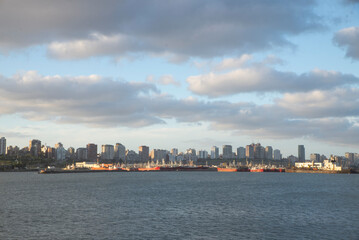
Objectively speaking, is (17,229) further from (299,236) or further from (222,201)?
(222,201)

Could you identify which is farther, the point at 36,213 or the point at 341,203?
the point at 341,203

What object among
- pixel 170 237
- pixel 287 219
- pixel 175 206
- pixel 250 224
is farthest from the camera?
pixel 175 206

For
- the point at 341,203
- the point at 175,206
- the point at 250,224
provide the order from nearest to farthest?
the point at 250,224 → the point at 175,206 → the point at 341,203

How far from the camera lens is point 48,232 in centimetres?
5197

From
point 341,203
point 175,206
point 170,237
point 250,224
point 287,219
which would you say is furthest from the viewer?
point 341,203

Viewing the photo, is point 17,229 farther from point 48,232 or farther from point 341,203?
point 341,203

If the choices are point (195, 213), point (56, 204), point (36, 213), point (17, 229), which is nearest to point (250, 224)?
point (195, 213)

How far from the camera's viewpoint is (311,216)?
67500 millimetres

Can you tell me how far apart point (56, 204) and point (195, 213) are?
1327 inches

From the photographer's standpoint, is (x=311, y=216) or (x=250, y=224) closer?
(x=250, y=224)

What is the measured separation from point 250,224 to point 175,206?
78.2 ft

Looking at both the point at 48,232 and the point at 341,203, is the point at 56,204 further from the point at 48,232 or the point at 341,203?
the point at 341,203

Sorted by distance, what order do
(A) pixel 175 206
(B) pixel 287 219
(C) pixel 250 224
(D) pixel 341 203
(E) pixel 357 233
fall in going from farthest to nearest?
(D) pixel 341 203, (A) pixel 175 206, (B) pixel 287 219, (C) pixel 250 224, (E) pixel 357 233

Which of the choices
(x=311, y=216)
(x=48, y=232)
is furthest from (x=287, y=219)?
(x=48, y=232)
